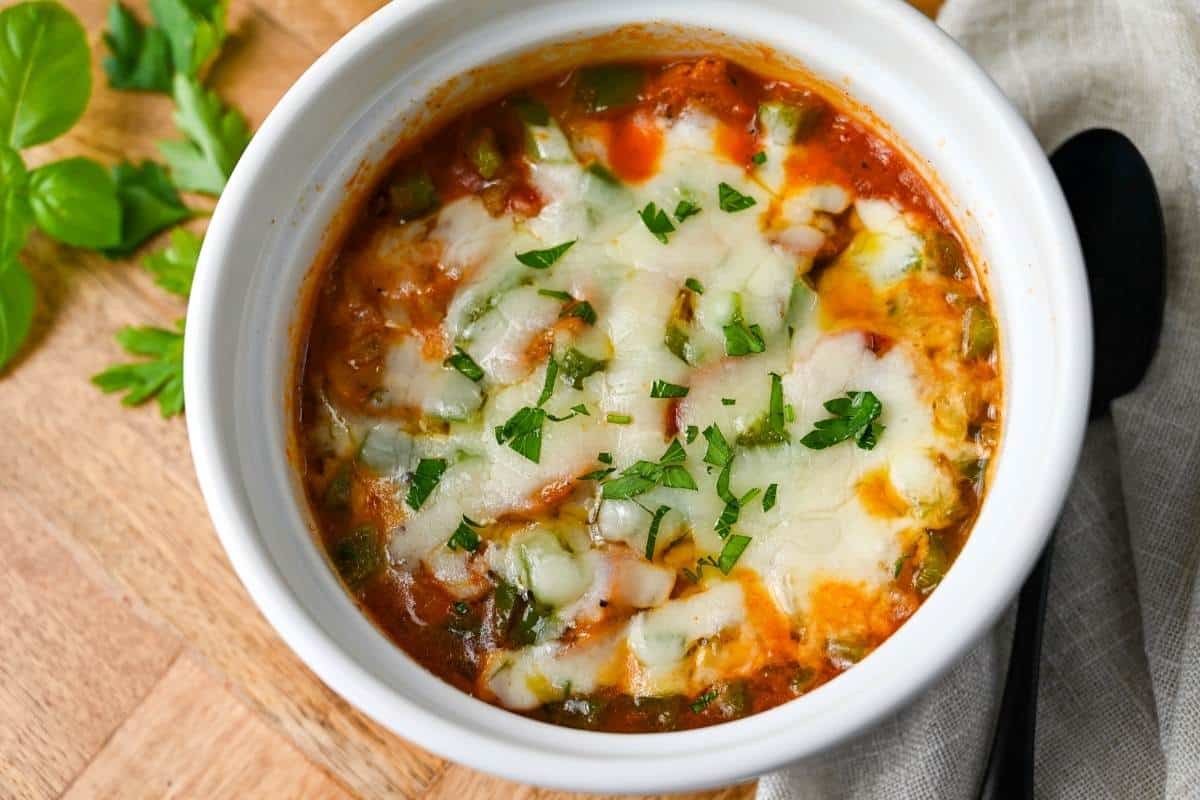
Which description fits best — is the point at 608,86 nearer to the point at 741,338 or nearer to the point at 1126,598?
the point at 741,338

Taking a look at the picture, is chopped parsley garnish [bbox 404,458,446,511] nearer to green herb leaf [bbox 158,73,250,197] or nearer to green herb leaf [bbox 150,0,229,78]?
green herb leaf [bbox 158,73,250,197]

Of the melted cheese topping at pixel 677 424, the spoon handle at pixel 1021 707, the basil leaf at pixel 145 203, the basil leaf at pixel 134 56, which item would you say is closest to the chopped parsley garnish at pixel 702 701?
the melted cheese topping at pixel 677 424

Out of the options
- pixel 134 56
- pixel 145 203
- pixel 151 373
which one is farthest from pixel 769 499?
pixel 134 56

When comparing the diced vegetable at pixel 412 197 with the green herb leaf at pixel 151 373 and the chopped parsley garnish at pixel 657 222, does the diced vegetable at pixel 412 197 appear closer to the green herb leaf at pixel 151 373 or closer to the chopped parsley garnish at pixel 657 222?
the chopped parsley garnish at pixel 657 222

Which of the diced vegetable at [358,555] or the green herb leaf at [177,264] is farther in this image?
the green herb leaf at [177,264]

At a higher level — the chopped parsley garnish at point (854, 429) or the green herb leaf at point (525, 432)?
the chopped parsley garnish at point (854, 429)
